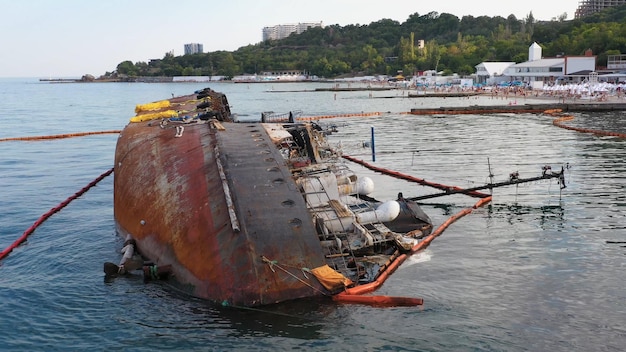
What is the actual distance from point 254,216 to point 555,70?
400ft

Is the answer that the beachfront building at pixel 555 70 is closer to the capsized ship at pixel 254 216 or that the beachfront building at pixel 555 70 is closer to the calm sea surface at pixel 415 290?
the calm sea surface at pixel 415 290

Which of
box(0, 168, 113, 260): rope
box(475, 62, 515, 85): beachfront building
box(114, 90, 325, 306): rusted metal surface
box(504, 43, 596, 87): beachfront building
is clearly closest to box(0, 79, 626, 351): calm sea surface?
box(0, 168, 113, 260): rope

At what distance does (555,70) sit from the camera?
414ft

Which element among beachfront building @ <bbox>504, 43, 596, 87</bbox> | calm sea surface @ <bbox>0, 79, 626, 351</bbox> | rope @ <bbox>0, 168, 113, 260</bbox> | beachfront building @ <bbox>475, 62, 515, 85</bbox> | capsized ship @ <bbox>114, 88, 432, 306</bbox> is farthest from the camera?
beachfront building @ <bbox>475, 62, 515, 85</bbox>

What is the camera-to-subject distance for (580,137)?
178ft

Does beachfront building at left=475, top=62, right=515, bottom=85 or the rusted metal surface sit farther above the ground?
beachfront building at left=475, top=62, right=515, bottom=85

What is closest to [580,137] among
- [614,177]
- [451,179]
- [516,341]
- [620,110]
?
[614,177]

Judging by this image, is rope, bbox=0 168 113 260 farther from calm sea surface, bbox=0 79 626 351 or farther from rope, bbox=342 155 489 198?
rope, bbox=342 155 489 198

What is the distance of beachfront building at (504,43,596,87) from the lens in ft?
395

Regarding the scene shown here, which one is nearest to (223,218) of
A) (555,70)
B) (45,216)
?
(45,216)

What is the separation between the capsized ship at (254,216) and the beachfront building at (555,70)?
348 feet

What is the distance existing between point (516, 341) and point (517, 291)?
11.1ft

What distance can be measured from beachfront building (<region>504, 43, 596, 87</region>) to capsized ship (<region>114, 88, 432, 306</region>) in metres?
106

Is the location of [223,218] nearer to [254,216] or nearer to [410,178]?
[254,216]
